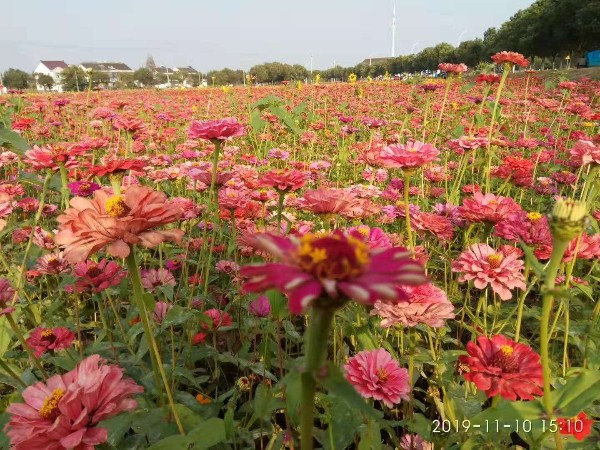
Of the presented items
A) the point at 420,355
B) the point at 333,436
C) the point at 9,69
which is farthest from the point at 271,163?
the point at 9,69

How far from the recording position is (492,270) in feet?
4.53

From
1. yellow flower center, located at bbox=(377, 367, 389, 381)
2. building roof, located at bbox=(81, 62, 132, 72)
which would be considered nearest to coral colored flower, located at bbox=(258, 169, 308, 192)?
yellow flower center, located at bbox=(377, 367, 389, 381)

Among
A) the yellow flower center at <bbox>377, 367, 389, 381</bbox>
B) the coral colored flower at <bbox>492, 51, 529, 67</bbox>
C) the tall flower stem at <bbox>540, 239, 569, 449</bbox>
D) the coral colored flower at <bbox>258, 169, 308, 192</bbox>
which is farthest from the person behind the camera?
the coral colored flower at <bbox>492, 51, 529, 67</bbox>

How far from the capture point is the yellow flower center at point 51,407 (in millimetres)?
832

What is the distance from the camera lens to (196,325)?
67.3 inches

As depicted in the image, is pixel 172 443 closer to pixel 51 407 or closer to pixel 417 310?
pixel 51 407

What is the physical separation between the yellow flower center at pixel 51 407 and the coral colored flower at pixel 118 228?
296 mm

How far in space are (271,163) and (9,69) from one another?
49.0 meters

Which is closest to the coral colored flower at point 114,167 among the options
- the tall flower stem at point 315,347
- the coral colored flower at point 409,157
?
the coral colored flower at point 409,157

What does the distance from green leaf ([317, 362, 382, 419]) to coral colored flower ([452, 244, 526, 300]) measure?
97 centimetres

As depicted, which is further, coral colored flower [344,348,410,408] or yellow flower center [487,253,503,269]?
yellow flower center [487,253,503,269]

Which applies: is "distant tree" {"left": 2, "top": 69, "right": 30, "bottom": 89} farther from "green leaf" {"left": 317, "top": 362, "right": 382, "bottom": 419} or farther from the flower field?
"green leaf" {"left": 317, "top": 362, "right": 382, "bottom": 419}

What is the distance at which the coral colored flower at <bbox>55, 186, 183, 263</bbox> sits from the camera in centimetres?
94

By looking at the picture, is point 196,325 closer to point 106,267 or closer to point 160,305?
point 160,305
